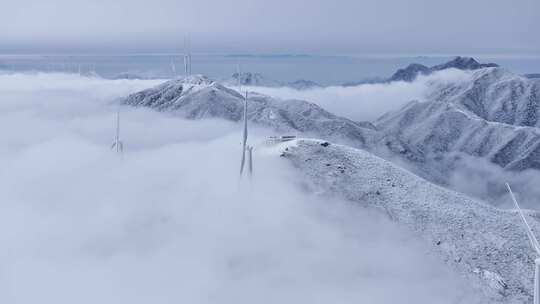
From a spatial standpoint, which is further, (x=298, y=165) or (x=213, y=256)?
(x=298, y=165)

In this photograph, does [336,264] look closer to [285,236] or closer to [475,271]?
[285,236]

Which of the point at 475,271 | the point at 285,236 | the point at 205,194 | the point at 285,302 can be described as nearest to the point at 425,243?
the point at 475,271

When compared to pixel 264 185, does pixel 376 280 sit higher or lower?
lower

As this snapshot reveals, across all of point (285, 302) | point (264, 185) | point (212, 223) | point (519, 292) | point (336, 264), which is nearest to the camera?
point (285, 302)

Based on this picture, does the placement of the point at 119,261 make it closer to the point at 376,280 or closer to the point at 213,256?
the point at 213,256

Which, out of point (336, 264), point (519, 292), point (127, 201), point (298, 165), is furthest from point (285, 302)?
point (127, 201)

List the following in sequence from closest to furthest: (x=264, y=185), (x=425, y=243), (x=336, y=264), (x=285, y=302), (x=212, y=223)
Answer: (x=285, y=302), (x=336, y=264), (x=425, y=243), (x=212, y=223), (x=264, y=185)
